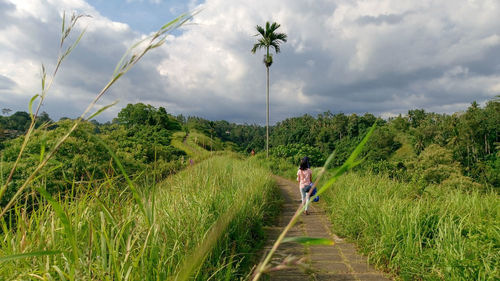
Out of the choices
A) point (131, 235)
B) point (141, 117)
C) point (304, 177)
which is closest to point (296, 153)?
point (141, 117)

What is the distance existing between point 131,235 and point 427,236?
11.6 ft

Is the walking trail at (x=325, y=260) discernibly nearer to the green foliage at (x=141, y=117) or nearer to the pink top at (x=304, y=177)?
the pink top at (x=304, y=177)

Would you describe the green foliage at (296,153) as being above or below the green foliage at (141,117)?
below

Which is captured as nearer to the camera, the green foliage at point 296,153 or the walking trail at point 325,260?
the walking trail at point 325,260

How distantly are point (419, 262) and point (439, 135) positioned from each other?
48480 millimetres

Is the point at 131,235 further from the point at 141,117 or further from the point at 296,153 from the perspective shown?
the point at 296,153

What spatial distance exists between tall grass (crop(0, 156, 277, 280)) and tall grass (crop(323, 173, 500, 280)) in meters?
1.59

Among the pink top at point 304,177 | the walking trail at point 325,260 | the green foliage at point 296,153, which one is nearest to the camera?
the walking trail at point 325,260

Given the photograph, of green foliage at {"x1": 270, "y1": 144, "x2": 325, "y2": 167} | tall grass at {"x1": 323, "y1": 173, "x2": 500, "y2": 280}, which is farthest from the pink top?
green foliage at {"x1": 270, "y1": 144, "x2": 325, "y2": 167}

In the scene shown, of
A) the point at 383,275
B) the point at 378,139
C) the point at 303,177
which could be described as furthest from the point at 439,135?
the point at 383,275

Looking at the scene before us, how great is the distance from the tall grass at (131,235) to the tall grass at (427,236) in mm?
1591

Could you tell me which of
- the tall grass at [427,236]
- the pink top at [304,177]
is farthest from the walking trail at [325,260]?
the pink top at [304,177]

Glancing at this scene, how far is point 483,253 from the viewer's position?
8.30ft

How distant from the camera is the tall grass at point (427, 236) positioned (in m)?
2.45
